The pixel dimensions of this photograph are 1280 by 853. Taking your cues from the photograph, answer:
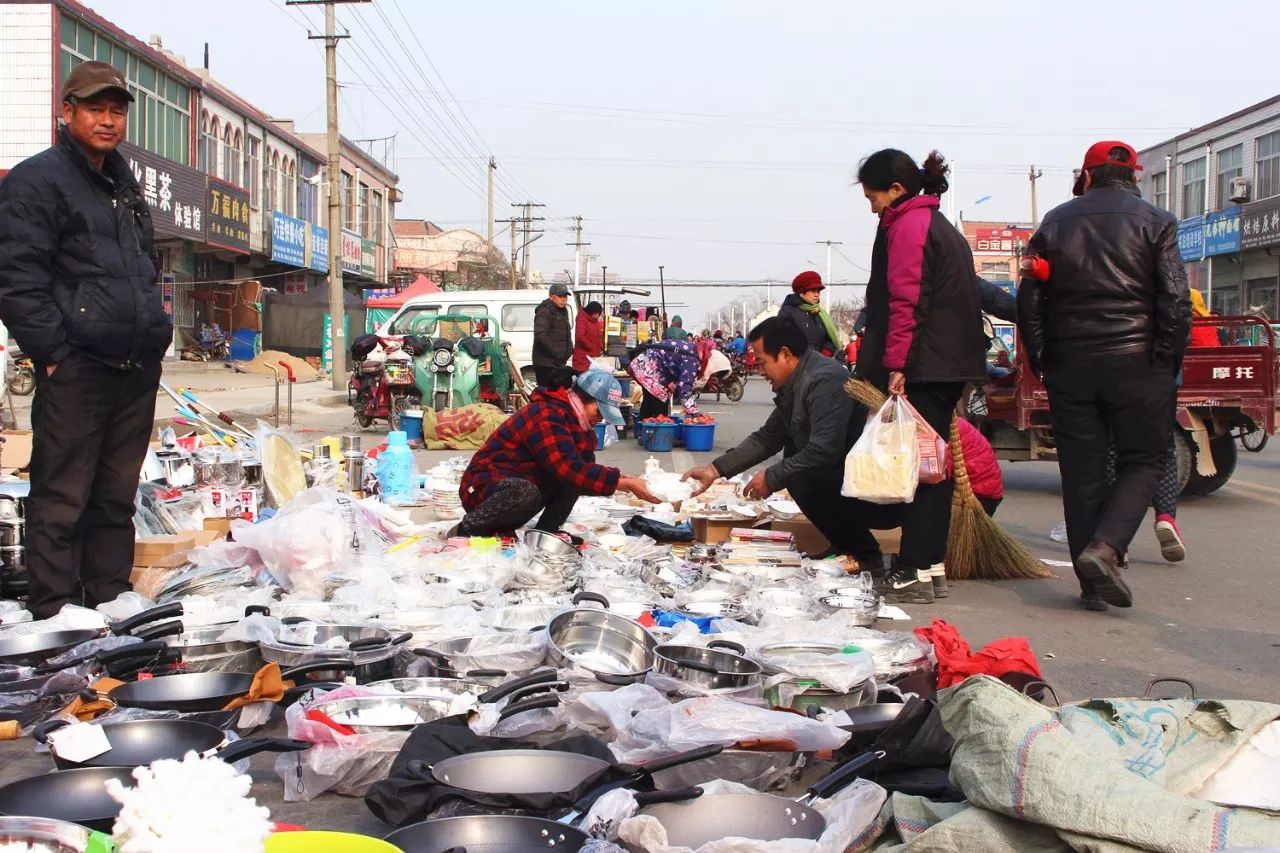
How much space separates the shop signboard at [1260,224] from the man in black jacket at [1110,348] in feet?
111

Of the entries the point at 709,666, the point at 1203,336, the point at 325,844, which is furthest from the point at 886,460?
the point at 1203,336

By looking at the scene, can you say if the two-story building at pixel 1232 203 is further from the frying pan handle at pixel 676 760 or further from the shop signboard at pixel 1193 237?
the frying pan handle at pixel 676 760

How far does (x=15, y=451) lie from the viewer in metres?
7.55

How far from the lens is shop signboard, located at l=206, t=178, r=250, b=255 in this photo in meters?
28.9

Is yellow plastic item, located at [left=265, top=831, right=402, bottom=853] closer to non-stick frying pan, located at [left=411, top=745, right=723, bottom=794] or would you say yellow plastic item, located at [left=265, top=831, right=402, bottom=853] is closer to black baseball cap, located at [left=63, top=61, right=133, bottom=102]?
non-stick frying pan, located at [left=411, top=745, right=723, bottom=794]

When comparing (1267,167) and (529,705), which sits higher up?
(1267,167)

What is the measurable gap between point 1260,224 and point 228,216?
29.7 metres

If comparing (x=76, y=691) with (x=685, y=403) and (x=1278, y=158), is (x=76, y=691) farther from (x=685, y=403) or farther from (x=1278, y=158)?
(x=1278, y=158)

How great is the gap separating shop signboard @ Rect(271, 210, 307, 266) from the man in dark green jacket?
30614mm

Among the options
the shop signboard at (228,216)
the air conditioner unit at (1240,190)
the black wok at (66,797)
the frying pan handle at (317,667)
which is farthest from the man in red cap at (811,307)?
the air conditioner unit at (1240,190)

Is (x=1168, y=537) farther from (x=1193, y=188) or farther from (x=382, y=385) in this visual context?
(x=1193, y=188)

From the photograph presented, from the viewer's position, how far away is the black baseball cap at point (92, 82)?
4.67m

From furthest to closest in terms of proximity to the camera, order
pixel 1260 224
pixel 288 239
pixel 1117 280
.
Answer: pixel 1260 224, pixel 288 239, pixel 1117 280

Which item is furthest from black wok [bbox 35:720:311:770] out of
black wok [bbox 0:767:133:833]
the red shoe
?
the red shoe
